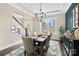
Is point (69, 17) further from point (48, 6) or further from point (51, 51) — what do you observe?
point (51, 51)

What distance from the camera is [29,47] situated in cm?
282

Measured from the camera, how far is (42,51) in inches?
101

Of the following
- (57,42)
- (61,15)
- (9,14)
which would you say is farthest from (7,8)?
(57,42)

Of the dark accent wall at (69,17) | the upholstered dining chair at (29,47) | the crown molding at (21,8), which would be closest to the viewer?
the crown molding at (21,8)

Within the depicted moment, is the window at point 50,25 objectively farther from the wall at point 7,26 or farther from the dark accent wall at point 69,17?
the wall at point 7,26

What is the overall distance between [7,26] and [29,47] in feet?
2.55

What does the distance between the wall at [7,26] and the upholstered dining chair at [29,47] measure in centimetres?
25

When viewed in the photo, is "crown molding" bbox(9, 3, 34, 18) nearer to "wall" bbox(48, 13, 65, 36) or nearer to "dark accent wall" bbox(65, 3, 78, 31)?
"wall" bbox(48, 13, 65, 36)

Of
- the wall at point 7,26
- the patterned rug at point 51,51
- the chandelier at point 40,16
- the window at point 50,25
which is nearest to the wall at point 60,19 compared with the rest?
the window at point 50,25

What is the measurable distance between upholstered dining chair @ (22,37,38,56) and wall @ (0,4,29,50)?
0.81ft

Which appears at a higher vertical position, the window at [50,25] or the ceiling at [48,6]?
the ceiling at [48,6]

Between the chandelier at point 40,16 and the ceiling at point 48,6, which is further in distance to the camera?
the chandelier at point 40,16

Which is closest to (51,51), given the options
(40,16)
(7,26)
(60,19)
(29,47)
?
(29,47)

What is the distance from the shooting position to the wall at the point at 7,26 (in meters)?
2.39
